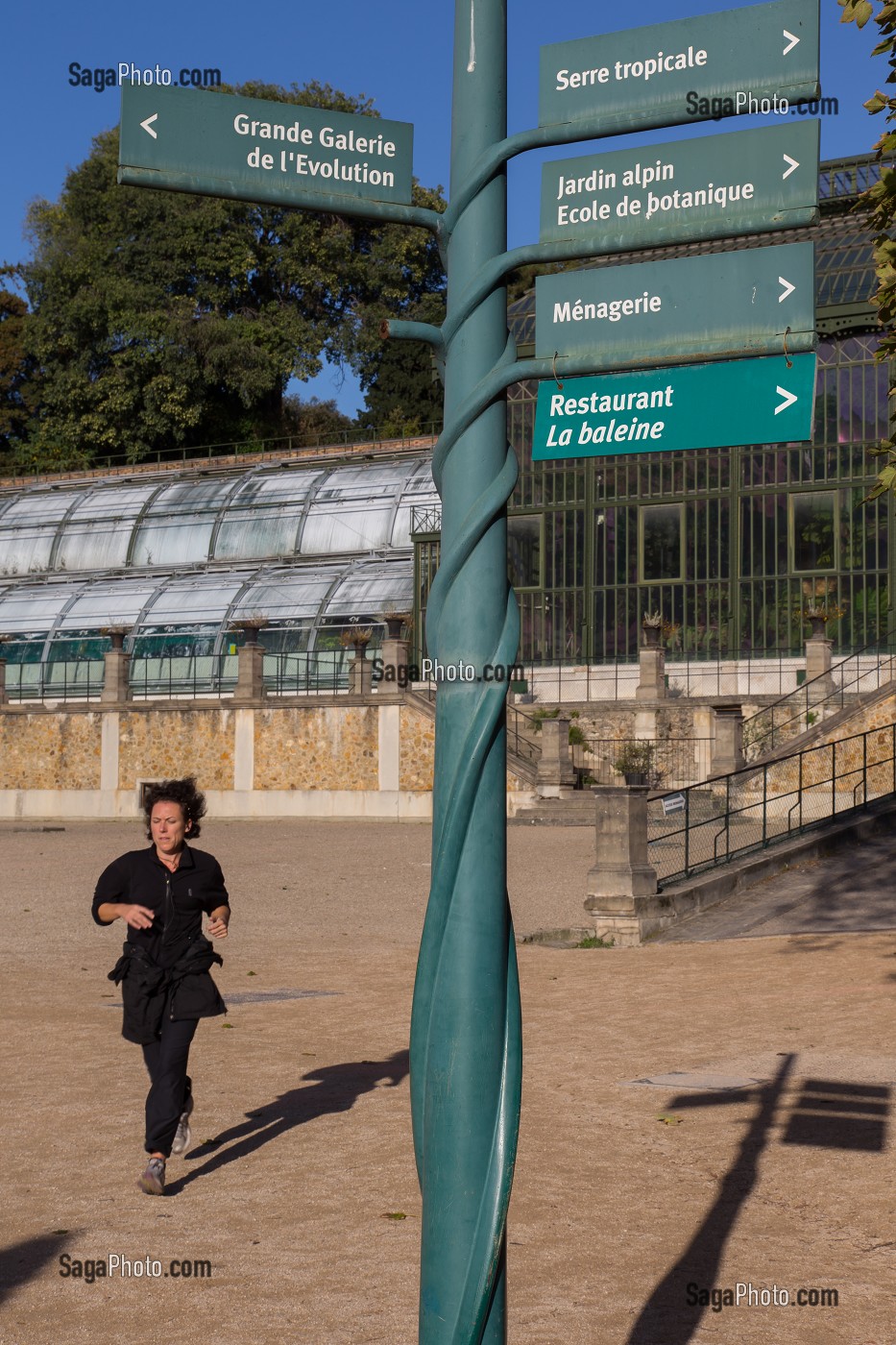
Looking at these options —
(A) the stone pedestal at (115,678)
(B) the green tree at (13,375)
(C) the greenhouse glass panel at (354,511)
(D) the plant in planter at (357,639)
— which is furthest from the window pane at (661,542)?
(B) the green tree at (13,375)

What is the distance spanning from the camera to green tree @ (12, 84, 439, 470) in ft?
203

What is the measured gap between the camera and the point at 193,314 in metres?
62.8

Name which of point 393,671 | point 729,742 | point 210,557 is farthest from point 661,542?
point 210,557

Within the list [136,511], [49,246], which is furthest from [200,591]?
[49,246]

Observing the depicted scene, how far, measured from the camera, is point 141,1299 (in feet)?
19.0

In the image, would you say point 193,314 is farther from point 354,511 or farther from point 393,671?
point 393,671

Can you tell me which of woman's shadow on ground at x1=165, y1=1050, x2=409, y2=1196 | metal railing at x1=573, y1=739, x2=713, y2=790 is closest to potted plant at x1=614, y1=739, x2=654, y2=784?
metal railing at x1=573, y1=739, x2=713, y2=790

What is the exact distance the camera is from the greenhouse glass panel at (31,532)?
53.9 meters

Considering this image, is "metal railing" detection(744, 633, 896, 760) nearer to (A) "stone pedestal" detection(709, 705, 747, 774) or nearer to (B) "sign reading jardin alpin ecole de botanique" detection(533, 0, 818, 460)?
(A) "stone pedestal" detection(709, 705, 747, 774)

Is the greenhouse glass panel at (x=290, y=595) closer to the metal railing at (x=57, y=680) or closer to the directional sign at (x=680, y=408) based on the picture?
the metal railing at (x=57, y=680)

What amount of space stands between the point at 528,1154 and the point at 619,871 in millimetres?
8811

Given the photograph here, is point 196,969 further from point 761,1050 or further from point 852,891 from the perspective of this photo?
point 852,891

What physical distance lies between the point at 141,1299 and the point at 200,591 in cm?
4116

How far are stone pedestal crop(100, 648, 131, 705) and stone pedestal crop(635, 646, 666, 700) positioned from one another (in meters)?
14.0
